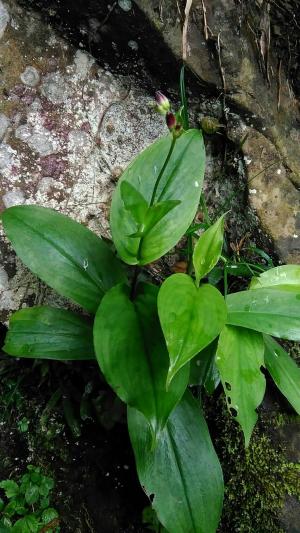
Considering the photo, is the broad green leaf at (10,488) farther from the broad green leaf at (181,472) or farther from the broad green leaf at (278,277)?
the broad green leaf at (278,277)

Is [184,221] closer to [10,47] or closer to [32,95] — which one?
[32,95]

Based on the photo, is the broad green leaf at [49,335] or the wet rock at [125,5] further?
the wet rock at [125,5]

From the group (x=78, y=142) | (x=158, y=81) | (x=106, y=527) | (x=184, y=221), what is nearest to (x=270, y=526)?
Result: (x=106, y=527)

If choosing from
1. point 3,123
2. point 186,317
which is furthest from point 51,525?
point 3,123

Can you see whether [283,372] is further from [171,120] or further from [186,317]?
[171,120]

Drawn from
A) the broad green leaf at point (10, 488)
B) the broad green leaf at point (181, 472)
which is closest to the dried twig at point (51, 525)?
the broad green leaf at point (10, 488)

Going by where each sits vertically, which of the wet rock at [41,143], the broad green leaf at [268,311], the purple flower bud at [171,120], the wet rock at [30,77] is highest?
the wet rock at [30,77]

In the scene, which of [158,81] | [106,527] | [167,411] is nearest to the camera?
[167,411]
